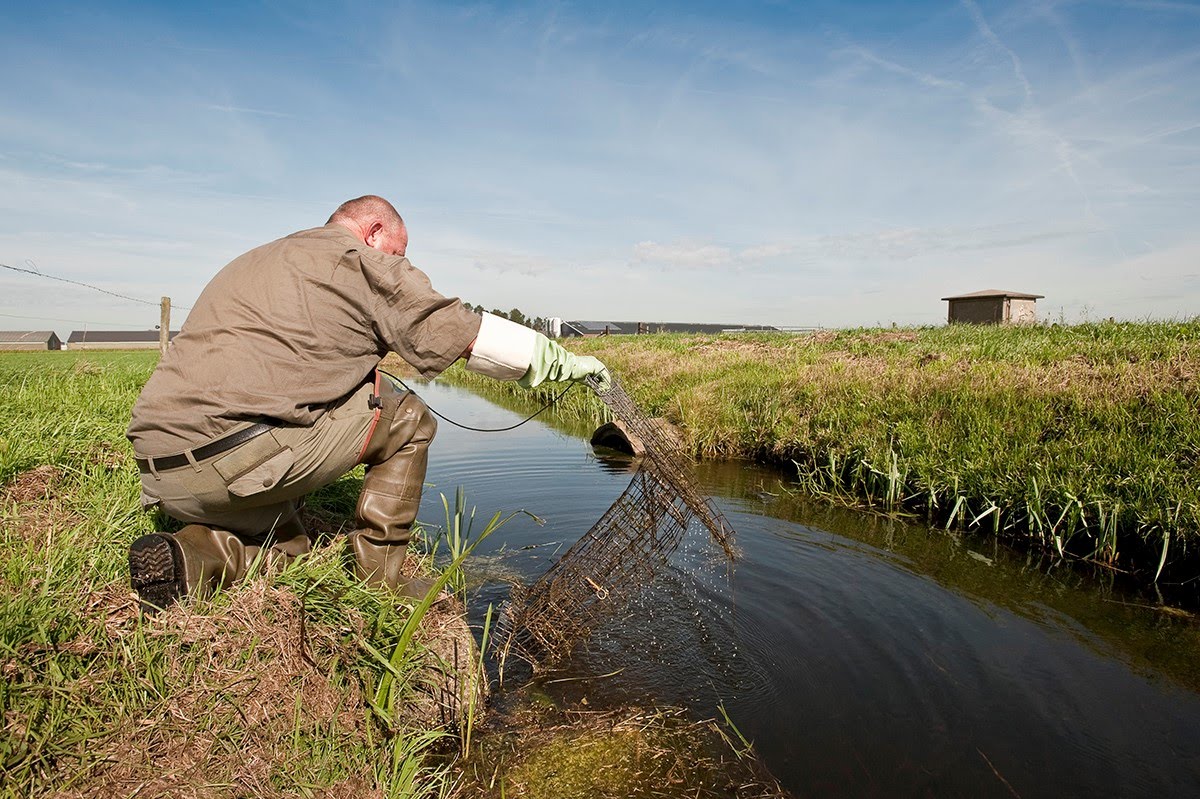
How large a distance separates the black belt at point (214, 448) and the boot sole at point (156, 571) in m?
0.31

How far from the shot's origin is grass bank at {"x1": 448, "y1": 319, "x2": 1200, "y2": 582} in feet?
18.3

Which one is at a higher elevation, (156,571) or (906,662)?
(156,571)

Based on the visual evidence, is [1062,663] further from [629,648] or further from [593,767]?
[593,767]

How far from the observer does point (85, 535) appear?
351 centimetres

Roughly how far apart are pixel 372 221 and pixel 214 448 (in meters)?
1.33

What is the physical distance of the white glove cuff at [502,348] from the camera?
10.6 feet

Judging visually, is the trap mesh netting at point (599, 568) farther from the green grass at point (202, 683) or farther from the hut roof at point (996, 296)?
the hut roof at point (996, 296)

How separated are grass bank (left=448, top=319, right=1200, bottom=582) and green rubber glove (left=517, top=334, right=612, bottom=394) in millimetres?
4543

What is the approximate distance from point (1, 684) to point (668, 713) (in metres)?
2.69

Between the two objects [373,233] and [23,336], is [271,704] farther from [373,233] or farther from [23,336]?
[23,336]

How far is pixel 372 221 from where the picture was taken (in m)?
3.51

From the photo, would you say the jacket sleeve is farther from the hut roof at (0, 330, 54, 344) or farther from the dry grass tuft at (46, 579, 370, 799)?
the hut roof at (0, 330, 54, 344)

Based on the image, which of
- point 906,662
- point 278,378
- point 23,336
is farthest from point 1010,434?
point 23,336

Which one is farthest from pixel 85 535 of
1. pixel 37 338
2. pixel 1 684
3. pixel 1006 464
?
pixel 37 338
